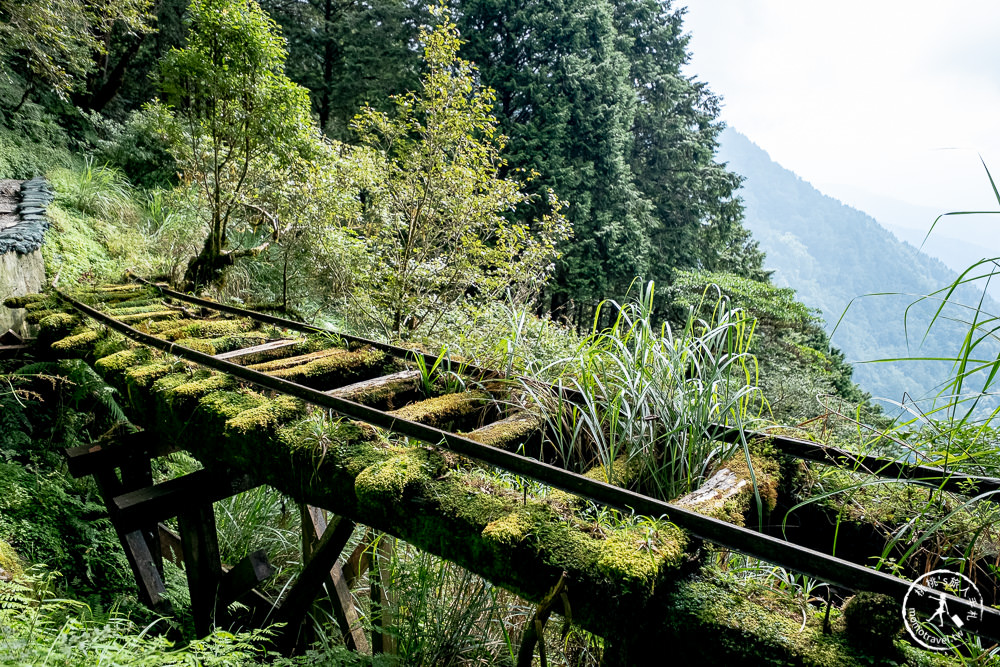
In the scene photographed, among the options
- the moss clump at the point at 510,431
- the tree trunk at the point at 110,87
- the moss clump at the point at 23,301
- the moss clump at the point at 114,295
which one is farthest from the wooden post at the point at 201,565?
the tree trunk at the point at 110,87

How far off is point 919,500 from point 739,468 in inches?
22.9

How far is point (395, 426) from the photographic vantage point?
2.13 m

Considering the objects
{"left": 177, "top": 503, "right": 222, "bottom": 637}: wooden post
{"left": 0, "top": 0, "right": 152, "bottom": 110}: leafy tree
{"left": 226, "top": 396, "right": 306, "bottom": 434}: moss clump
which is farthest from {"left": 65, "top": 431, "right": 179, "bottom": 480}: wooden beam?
{"left": 0, "top": 0, "right": 152, "bottom": 110}: leafy tree

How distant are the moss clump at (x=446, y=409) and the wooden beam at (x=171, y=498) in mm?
1199

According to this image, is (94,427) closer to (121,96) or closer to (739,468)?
(739,468)

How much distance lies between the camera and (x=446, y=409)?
251 centimetres

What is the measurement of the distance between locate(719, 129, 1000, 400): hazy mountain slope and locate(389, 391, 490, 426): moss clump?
8595 centimetres

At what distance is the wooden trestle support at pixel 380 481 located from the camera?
1462mm

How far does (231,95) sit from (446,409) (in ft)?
14.7

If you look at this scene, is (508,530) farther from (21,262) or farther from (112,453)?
(21,262)

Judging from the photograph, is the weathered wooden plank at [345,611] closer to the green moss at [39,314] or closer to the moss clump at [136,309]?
the moss clump at [136,309]

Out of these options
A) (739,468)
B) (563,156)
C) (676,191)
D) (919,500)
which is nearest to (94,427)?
(739,468)

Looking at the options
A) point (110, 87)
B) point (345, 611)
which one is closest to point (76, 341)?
point (345, 611)

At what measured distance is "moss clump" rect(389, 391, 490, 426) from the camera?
2393 millimetres
